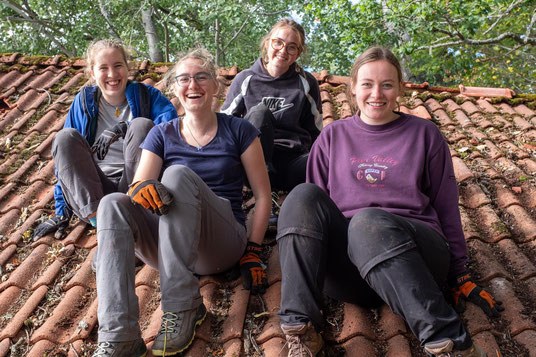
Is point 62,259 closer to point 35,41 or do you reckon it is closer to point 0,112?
point 0,112

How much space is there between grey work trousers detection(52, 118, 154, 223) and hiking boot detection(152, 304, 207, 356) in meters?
1.04

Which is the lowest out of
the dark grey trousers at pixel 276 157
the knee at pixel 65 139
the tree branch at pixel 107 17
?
the dark grey trousers at pixel 276 157

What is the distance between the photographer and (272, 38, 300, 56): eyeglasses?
3461mm

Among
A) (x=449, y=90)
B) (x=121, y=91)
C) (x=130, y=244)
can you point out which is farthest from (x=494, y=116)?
(x=130, y=244)

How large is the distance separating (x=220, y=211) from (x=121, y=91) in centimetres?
140

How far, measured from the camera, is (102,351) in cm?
208

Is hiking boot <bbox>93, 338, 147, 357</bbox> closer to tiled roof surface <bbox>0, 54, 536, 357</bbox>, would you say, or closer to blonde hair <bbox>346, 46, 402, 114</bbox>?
tiled roof surface <bbox>0, 54, 536, 357</bbox>

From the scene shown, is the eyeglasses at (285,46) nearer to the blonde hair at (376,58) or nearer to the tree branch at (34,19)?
the blonde hair at (376,58)

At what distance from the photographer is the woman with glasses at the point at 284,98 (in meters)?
3.48

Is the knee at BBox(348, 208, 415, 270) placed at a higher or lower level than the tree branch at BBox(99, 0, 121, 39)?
lower

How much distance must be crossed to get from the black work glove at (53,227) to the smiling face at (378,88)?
2101mm

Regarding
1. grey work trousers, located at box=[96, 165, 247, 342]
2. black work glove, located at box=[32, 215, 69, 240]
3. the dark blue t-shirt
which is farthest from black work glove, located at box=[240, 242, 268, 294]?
black work glove, located at box=[32, 215, 69, 240]

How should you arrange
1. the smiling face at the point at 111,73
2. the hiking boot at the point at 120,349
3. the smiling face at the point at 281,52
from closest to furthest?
the hiking boot at the point at 120,349 < the smiling face at the point at 111,73 < the smiling face at the point at 281,52

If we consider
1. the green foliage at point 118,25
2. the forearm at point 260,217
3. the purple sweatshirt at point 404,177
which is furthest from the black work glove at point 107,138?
the green foliage at point 118,25
